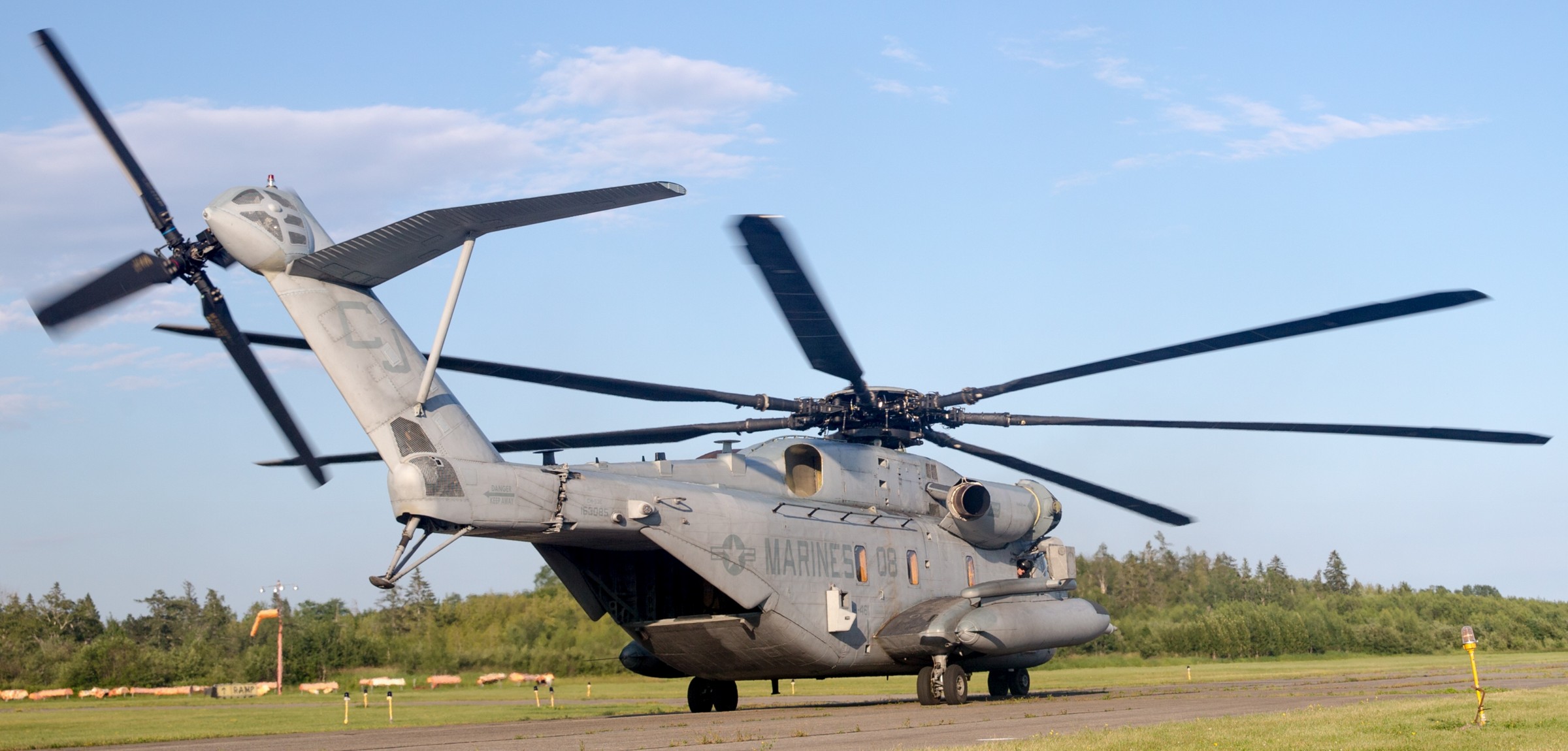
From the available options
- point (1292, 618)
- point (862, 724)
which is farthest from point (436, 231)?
point (1292, 618)

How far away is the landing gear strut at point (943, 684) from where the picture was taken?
21.0 metres

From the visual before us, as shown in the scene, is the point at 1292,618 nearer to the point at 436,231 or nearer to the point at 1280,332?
the point at 1280,332

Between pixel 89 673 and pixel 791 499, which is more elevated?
pixel 791 499

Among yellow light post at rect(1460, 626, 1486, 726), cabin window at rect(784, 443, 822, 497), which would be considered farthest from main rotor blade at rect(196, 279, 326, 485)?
yellow light post at rect(1460, 626, 1486, 726)

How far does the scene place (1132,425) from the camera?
2089cm

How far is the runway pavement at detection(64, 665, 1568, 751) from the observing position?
1421cm

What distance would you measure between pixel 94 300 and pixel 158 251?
97 cm

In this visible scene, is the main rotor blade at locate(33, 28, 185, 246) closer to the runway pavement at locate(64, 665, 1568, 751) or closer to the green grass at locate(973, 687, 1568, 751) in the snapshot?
the runway pavement at locate(64, 665, 1568, 751)

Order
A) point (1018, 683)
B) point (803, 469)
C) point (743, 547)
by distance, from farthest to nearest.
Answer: point (1018, 683) → point (803, 469) → point (743, 547)

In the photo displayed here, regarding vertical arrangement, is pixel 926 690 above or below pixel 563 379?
below

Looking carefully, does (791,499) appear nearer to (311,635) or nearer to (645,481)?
(645,481)

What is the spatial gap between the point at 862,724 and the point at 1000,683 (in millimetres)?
7886

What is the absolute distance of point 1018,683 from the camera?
2422 centimetres

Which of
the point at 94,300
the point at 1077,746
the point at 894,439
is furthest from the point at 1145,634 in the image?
the point at 94,300
